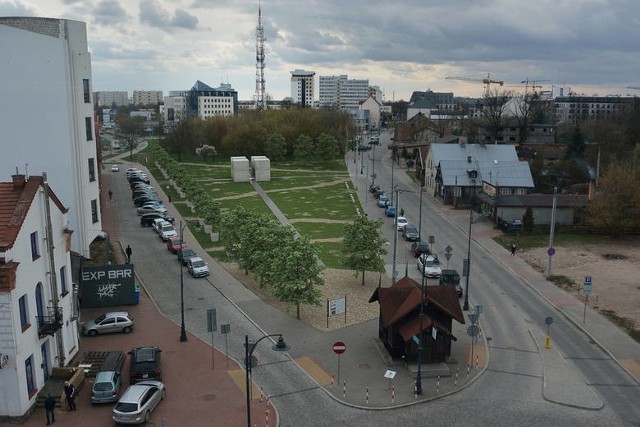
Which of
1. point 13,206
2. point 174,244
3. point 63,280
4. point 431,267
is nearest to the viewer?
point 13,206

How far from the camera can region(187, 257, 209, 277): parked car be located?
40750 millimetres

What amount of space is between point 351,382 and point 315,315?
861 centimetres

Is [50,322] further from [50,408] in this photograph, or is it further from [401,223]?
[401,223]

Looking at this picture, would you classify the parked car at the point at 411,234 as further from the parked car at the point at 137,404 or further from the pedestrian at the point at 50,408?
the pedestrian at the point at 50,408

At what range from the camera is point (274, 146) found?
115500 mm

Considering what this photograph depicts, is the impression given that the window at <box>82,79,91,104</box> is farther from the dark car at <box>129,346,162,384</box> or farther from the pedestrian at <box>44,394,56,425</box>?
the pedestrian at <box>44,394,56,425</box>

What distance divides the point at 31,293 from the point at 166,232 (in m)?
27.3

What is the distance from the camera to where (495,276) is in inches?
1650

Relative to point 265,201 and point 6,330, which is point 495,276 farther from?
point 265,201

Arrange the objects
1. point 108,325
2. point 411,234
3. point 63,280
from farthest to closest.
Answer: point 411,234, point 108,325, point 63,280

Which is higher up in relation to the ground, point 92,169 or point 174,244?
point 92,169

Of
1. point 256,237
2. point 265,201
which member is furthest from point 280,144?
point 256,237

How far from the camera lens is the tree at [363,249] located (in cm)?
3891

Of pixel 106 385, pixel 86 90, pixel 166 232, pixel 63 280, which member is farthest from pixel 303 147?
pixel 106 385
